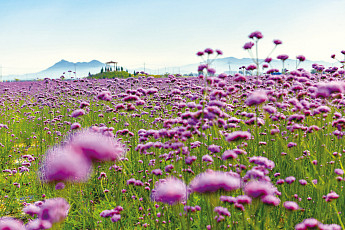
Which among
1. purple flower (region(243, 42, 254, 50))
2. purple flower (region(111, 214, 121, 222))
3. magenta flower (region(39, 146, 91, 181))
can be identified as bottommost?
purple flower (region(111, 214, 121, 222))

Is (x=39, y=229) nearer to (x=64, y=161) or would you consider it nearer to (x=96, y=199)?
(x=64, y=161)

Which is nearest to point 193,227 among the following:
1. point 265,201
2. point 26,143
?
point 265,201

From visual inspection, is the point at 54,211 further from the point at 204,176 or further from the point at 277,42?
the point at 277,42

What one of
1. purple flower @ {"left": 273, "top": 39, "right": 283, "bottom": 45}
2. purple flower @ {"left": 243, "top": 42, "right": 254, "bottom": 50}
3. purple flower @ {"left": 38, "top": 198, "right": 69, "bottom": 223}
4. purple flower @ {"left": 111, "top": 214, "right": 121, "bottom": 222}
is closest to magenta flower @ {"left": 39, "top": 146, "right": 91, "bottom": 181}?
purple flower @ {"left": 38, "top": 198, "right": 69, "bottom": 223}

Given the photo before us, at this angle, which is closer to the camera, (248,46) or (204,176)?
(204,176)

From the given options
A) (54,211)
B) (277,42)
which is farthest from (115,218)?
(277,42)

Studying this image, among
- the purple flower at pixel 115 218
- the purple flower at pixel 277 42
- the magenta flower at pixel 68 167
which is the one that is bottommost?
the purple flower at pixel 115 218

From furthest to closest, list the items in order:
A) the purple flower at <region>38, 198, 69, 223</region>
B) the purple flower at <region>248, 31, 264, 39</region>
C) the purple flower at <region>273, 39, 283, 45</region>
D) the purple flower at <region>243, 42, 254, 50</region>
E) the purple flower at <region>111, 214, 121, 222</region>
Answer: the purple flower at <region>273, 39, 283, 45</region> → the purple flower at <region>243, 42, 254, 50</region> → the purple flower at <region>248, 31, 264, 39</region> → the purple flower at <region>111, 214, 121, 222</region> → the purple flower at <region>38, 198, 69, 223</region>

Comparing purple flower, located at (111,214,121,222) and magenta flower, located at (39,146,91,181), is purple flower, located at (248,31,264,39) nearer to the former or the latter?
purple flower, located at (111,214,121,222)

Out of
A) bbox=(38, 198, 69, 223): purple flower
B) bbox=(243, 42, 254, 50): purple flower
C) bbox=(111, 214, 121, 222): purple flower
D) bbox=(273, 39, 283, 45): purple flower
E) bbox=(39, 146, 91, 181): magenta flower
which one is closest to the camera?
bbox=(39, 146, 91, 181): magenta flower

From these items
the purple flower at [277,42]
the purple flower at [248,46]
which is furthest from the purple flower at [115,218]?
the purple flower at [277,42]

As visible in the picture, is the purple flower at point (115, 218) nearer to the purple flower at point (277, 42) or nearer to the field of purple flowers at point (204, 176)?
the field of purple flowers at point (204, 176)

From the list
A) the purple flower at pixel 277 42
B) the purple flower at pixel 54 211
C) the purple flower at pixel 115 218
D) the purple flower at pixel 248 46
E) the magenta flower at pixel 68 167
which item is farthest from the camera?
the purple flower at pixel 277 42

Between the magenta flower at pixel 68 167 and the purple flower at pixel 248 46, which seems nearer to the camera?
the magenta flower at pixel 68 167
